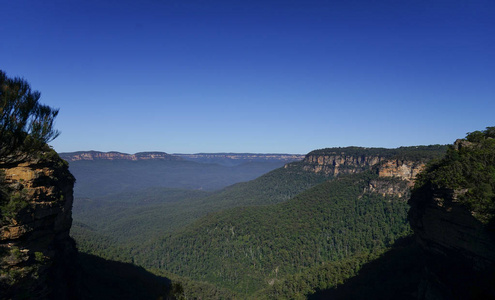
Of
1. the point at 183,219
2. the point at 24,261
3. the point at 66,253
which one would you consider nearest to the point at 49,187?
the point at 24,261

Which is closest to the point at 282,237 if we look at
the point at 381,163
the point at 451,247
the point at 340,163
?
the point at 381,163

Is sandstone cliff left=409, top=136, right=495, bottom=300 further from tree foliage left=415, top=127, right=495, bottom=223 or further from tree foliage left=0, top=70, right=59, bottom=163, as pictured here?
tree foliage left=0, top=70, right=59, bottom=163

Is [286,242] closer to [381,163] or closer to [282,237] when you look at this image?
[282,237]

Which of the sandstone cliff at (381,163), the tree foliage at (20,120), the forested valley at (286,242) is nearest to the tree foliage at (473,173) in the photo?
the sandstone cliff at (381,163)

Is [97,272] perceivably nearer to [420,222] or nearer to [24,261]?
[24,261]

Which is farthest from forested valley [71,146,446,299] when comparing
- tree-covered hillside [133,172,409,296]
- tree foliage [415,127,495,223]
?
tree foliage [415,127,495,223]

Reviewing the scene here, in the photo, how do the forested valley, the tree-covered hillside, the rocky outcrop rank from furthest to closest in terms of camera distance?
the rocky outcrop < the tree-covered hillside < the forested valley
